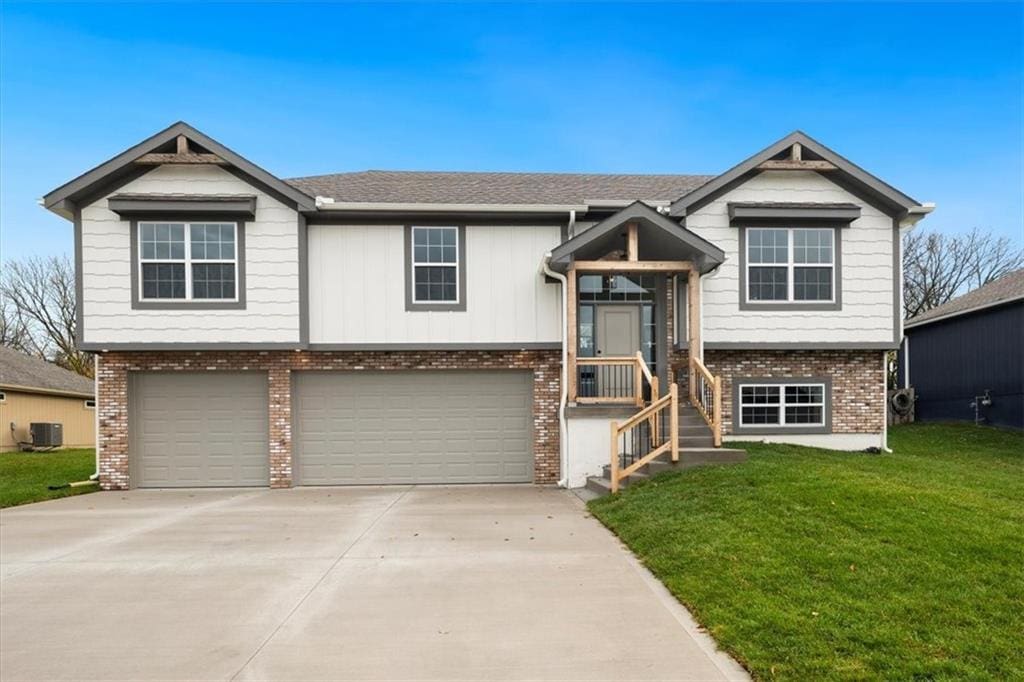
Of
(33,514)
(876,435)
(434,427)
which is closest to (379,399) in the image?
(434,427)

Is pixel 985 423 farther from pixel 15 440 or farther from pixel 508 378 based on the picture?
pixel 15 440

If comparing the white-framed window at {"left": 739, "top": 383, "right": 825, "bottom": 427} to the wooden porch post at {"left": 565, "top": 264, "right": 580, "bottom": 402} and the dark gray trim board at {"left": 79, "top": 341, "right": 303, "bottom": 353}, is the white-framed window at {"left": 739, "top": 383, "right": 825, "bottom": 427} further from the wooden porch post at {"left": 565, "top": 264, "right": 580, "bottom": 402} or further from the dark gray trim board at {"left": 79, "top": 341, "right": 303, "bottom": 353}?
the dark gray trim board at {"left": 79, "top": 341, "right": 303, "bottom": 353}

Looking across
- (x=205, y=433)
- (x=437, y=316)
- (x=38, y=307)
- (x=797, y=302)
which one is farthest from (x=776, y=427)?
(x=38, y=307)

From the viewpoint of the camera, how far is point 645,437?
10508mm

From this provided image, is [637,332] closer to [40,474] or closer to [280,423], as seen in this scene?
[280,423]

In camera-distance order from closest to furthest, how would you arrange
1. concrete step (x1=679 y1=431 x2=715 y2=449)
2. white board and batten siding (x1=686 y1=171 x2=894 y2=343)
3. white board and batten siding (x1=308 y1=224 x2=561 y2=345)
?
concrete step (x1=679 y1=431 x2=715 y2=449) < white board and batten siding (x1=308 y1=224 x2=561 y2=345) < white board and batten siding (x1=686 y1=171 x2=894 y2=343)

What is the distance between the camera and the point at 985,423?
1802 centimetres

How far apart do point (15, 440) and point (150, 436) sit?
43.1ft

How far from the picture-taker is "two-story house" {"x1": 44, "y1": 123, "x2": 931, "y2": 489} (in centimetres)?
1173

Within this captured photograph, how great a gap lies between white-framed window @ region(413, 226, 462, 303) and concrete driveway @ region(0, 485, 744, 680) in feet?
15.5

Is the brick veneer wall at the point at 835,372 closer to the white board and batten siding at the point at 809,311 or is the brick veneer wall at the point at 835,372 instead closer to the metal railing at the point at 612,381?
the white board and batten siding at the point at 809,311

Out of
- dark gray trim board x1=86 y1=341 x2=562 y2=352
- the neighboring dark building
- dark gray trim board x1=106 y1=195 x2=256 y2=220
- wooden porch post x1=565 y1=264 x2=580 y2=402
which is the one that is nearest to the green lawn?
wooden porch post x1=565 y1=264 x2=580 y2=402

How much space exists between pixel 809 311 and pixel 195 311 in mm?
11945

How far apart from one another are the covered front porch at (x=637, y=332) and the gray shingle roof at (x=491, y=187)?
65.8 inches
